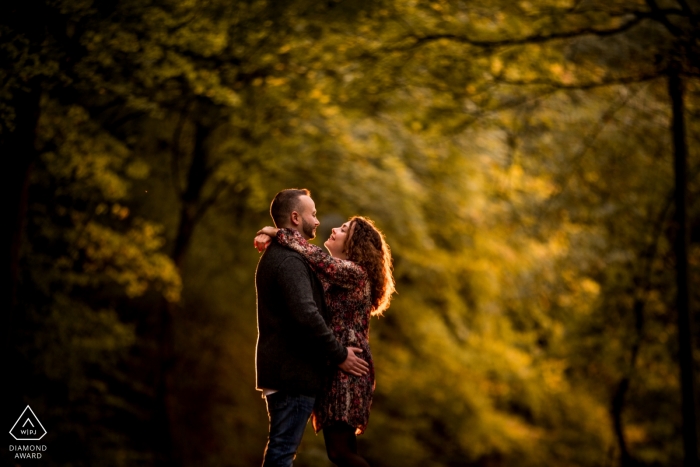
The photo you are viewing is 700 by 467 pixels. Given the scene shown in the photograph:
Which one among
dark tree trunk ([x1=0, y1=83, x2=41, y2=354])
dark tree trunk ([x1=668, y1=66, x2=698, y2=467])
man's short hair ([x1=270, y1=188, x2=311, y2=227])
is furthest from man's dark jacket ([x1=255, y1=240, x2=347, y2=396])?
dark tree trunk ([x1=668, y1=66, x2=698, y2=467])

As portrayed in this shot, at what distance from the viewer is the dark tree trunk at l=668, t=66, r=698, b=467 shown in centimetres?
671

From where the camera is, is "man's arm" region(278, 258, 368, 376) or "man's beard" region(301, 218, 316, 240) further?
"man's beard" region(301, 218, 316, 240)

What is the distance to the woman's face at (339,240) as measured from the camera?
445 cm

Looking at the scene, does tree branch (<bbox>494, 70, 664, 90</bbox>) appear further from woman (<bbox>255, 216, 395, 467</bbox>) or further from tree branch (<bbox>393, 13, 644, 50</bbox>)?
woman (<bbox>255, 216, 395, 467</bbox>)

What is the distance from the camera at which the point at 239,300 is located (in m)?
13.7

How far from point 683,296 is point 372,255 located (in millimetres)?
3971

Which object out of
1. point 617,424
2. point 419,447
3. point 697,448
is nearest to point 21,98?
point 697,448

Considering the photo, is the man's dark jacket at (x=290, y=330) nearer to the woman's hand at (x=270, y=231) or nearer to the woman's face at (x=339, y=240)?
the woman's hand at (x=270, y=231)

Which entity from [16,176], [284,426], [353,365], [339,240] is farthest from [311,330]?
[16,176]

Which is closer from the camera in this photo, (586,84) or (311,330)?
(311,330)

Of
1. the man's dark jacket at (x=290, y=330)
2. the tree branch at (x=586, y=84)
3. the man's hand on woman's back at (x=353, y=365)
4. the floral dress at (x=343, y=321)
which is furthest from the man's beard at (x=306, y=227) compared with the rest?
the tree branch at (x=586, y=84)

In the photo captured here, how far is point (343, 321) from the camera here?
14.2 feet

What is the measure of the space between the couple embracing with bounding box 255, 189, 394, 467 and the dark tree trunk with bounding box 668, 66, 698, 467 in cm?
389

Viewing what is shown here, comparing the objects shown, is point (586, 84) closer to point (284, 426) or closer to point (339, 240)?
point (339, 240)
